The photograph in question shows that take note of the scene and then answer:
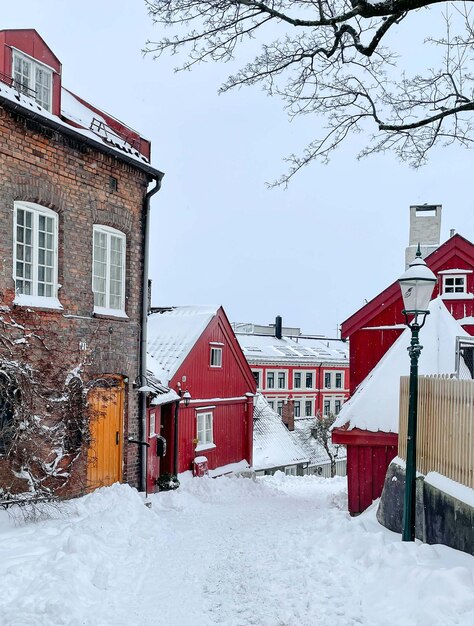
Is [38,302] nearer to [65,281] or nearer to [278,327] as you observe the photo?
[65,281]

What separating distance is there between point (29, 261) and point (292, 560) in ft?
21.0

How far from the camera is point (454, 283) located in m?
15.3

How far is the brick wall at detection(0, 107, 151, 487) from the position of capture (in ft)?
32.6

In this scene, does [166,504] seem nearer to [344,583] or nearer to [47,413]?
[47,413]

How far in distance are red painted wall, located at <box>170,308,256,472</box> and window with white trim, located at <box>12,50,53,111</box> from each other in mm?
8860

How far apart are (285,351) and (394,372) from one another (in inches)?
1430

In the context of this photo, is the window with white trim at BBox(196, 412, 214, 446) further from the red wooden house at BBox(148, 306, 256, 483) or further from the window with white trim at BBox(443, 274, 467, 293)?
the window with white trim at BBox(443, 274, 467, 293)

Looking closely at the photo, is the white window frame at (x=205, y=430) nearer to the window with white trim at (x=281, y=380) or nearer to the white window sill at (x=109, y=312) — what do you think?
the white window sill at (x=109, y=312)

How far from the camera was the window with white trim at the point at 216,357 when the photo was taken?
20.4 metres

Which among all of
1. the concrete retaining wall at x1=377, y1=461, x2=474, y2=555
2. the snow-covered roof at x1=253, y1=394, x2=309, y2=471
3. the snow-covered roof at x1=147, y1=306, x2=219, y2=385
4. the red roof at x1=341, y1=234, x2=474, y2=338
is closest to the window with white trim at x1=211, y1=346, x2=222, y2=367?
the snow-covered roof at x1=147, y1=306, x2=219, y2=385

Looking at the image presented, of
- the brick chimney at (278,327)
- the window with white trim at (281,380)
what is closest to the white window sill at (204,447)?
the window with white trim at (281,380)

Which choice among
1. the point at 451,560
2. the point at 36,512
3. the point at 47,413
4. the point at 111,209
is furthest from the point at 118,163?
the point at 451,560

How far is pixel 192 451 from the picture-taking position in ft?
60.7

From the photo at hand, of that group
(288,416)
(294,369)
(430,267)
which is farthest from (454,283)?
(294,369)
